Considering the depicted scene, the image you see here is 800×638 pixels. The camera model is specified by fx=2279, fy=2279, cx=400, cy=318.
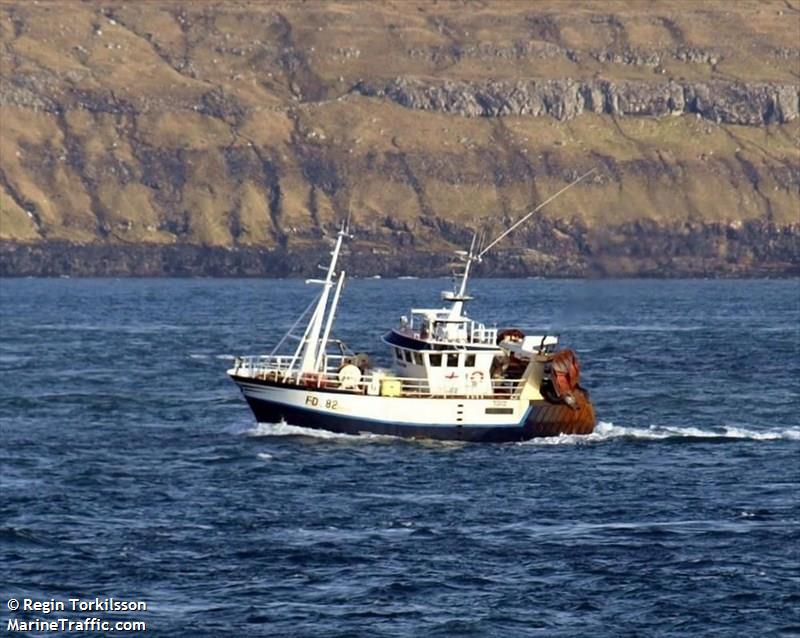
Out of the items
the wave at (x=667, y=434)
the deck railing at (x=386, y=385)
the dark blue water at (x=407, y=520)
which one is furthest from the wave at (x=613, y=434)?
the deck railing at (x=386, y=385)

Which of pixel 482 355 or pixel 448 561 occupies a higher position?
pixel 482 355

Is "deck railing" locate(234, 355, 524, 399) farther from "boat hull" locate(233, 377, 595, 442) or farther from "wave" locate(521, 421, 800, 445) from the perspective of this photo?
"wave" locate(521, 421, 800, 445)

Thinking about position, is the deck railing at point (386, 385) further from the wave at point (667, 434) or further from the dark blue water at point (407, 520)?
the wave at point (667, 434)

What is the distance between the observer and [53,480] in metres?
83.8

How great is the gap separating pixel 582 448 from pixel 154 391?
3528 centimetres

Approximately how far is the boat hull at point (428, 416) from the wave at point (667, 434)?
2.19 feet

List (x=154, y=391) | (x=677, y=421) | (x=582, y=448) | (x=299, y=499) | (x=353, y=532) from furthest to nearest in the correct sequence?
(x=154, y=391) < (x=677, y=421) < (x=582, y=448) < (x=299, y=499) < (x=353, y=532)

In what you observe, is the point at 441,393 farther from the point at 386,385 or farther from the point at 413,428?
the point at 386,385

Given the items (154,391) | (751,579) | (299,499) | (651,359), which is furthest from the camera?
(651,359)

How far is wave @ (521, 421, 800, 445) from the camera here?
97.4m

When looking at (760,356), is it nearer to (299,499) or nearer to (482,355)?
(482,355)

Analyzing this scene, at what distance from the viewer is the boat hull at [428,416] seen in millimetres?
96375

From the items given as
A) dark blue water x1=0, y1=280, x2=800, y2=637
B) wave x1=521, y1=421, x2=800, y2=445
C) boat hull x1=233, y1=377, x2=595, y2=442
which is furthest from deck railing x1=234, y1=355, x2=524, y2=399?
wave x1=521, y1=421, x2=800, y2=445

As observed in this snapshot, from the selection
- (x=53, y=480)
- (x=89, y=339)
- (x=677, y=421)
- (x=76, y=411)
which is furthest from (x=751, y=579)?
(x=89, y=339)
